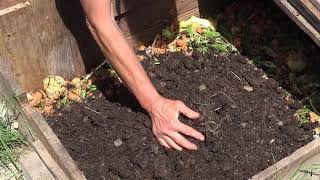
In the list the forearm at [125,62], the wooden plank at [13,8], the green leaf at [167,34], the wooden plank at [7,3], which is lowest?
the green leaf at [167,34]

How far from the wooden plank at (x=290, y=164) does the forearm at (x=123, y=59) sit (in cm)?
74

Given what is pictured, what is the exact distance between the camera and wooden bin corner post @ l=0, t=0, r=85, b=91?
3.73 metres

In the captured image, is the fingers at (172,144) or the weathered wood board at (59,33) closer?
the fingers at (172,144)

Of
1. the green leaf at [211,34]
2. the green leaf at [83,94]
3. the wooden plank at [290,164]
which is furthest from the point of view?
the green leaf at [211,34]

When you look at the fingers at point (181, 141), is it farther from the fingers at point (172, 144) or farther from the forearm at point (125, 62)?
the forearm at point (125, 62)

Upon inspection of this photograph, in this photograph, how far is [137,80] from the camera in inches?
137

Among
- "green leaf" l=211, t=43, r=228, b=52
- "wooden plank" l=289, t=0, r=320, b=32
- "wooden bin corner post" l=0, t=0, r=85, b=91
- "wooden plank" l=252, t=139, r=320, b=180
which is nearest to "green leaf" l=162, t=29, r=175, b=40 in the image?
"green leaf" l=211, t=43, r=228, b=52

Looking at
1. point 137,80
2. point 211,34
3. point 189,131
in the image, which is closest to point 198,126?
point 189,131

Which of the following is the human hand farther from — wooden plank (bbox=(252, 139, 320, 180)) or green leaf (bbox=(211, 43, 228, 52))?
green leaf (bbox=(211, 43, 228, 52))

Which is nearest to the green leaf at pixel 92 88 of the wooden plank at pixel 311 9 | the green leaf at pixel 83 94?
the green leaf at pixel 83 94

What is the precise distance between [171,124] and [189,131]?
4.2 inches

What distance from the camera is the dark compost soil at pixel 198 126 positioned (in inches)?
139

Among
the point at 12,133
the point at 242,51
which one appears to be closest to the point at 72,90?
the point at 12,133

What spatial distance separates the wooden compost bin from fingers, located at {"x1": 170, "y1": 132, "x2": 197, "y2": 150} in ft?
1.37
